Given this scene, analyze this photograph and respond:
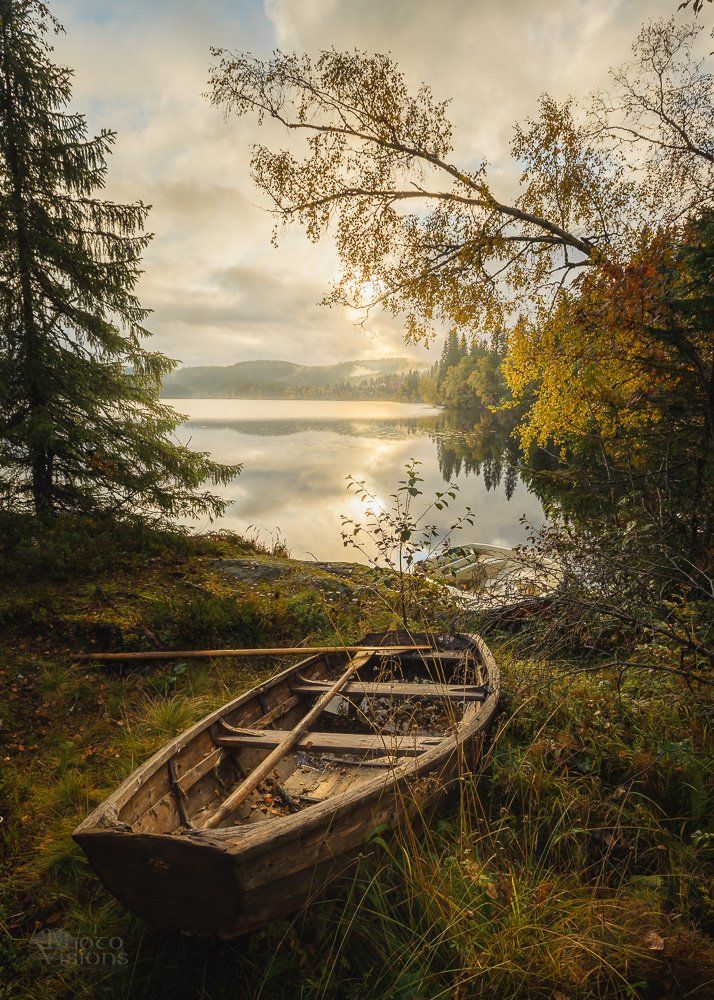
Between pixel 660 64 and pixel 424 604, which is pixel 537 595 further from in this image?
pixel 660 64

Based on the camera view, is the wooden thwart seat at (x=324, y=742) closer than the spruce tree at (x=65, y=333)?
Yes

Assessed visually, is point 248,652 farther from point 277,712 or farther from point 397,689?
point 397,689

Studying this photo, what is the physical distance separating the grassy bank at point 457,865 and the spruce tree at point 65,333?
4482 millimetres

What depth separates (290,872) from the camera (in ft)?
8.28

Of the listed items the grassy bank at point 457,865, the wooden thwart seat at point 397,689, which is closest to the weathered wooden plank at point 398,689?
the wooden thwart seat at point 397,689

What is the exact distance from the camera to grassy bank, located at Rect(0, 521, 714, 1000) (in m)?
2.27

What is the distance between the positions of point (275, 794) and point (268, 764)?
0.61 meters

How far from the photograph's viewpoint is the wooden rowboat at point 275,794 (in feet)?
7.70

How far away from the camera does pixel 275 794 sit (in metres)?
3.82

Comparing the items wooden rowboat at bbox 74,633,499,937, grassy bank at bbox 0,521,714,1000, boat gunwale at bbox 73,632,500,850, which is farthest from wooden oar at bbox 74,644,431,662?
boat gunwale at bbox 73,632,500,850

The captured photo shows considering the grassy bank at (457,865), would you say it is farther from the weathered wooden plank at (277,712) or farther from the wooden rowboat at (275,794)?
the weathered wooden plank at (277,712)

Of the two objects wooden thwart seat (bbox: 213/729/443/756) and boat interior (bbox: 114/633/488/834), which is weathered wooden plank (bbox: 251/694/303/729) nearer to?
boat interior (bbox: 114/633/488/834)

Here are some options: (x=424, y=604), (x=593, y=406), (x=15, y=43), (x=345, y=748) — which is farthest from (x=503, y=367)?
(x=15, y=43)

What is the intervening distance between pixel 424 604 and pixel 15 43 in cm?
1246
